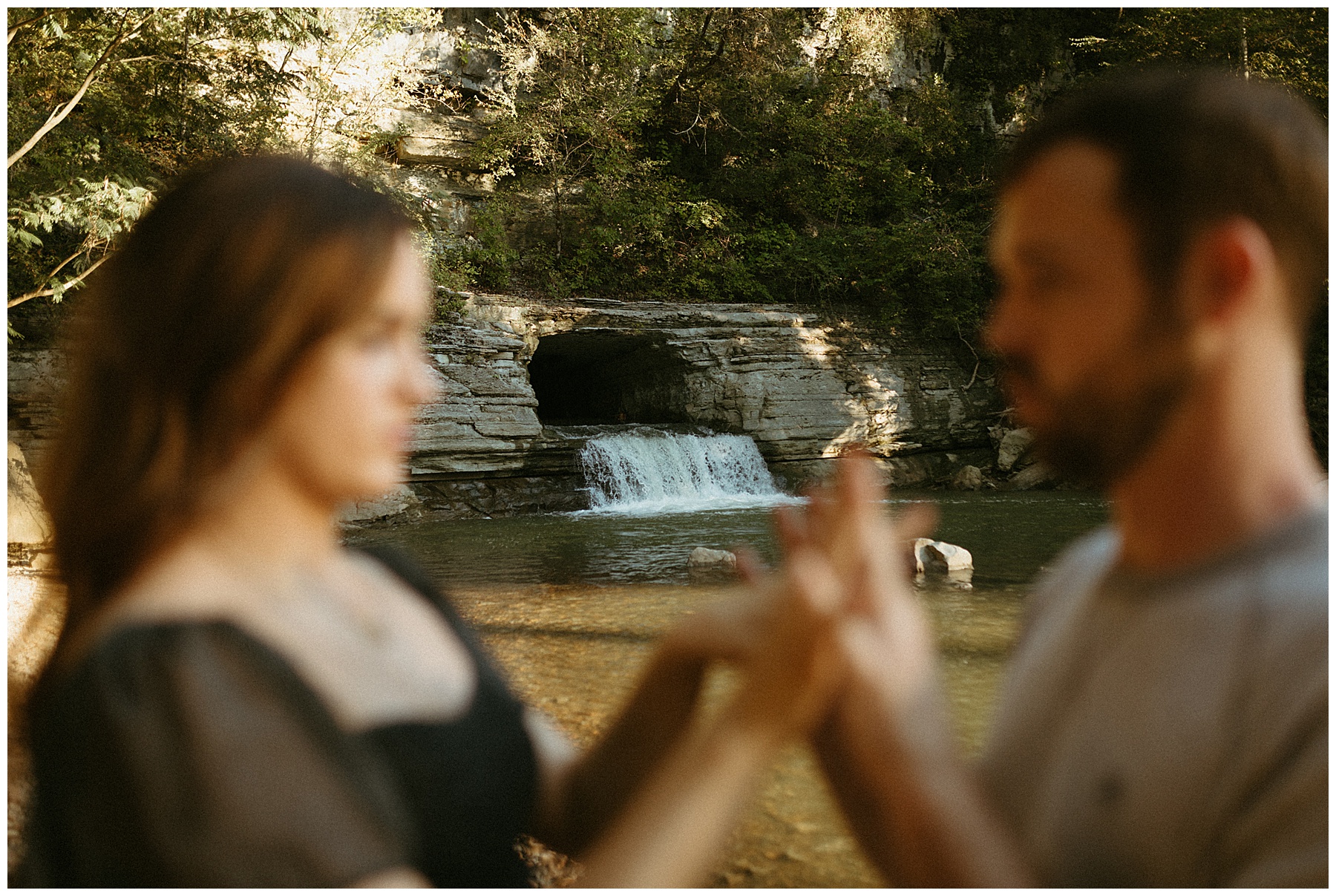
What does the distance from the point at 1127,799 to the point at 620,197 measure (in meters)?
14.7

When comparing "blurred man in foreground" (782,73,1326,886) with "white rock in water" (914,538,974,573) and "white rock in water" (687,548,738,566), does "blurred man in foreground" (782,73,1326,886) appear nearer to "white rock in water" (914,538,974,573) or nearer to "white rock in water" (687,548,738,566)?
"white rock in water" (914,538,974,573)

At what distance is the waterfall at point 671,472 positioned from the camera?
10977 millimetres

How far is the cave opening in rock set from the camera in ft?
42.8

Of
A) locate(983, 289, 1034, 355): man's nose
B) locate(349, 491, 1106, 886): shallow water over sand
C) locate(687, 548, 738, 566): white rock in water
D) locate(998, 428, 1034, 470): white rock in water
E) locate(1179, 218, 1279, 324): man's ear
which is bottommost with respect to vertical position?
locate(349, 491, 1106, 886): shallow water over sand

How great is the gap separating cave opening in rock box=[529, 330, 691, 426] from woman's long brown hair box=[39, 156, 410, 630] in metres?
11.6

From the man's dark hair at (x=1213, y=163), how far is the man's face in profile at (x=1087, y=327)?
2 centimetres

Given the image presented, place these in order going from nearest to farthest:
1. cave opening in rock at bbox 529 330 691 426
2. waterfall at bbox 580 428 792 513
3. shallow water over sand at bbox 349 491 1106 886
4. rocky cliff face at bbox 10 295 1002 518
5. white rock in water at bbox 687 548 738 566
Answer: shallow water over sand at bbox 349 491 1106 886 → white rock in water at bbox 687 548 738 566 → rocky cliff face at bbox 10 295 1002 518 → waterfall at bbox 580 428 792 513 → cave opening in rock at bbox 529 330 691 426

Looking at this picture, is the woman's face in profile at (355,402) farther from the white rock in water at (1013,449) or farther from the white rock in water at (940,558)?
the white rock in water at (1013,449)

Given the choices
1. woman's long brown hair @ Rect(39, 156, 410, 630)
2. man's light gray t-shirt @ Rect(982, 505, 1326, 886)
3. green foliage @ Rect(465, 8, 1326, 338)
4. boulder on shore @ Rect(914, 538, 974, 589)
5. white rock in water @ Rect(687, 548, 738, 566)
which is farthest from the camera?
green foliage @ Rect(465, 8, 1326, 338)

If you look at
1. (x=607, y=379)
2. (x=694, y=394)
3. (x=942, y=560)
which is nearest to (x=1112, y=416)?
(x=942, y=560)

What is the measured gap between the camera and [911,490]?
39.6 ft

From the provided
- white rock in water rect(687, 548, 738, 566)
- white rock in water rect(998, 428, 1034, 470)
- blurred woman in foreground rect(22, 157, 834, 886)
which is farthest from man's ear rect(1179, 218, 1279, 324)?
white rock in water rect(998, 428, 1034, 470)

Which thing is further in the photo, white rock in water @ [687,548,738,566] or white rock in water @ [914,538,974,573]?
white rock in water @ [687,548,738,566]

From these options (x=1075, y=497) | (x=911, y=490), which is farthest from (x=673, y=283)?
(x=1075, y=497)
